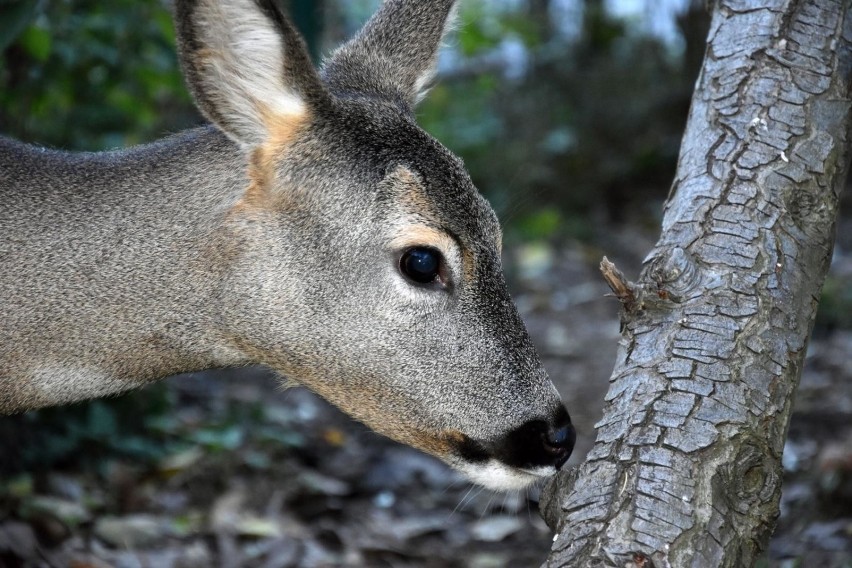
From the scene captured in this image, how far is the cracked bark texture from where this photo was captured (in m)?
2.66

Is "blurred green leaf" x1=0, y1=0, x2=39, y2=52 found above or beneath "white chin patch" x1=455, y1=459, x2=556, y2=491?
above

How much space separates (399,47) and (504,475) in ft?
5.39

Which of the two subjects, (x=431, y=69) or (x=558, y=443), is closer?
(x=558, y=443)

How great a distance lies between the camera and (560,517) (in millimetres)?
2781

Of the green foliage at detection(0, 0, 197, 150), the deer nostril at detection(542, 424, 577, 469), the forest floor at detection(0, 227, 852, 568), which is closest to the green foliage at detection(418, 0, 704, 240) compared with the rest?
the forest floor at detection(0, 227, 852, 568)

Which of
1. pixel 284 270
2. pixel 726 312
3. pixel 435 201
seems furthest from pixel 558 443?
pixel 284 270

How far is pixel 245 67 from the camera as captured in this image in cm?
319

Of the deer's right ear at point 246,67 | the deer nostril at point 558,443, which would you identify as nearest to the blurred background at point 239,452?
the deer nostril at point 558,443

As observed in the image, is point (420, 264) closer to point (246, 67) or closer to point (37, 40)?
point (246, 67)

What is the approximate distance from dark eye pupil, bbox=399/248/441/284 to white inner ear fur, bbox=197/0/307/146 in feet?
1.81

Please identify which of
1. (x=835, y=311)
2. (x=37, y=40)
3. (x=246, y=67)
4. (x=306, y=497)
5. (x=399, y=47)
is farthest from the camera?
(x=835, y=311)

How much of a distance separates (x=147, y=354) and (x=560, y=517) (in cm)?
Result: 142

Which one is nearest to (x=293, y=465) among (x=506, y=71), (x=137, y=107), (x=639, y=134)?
(x=137, y=107)

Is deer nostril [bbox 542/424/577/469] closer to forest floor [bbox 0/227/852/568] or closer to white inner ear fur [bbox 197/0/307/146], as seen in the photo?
forest floor [bbox 0/227/852/568]
